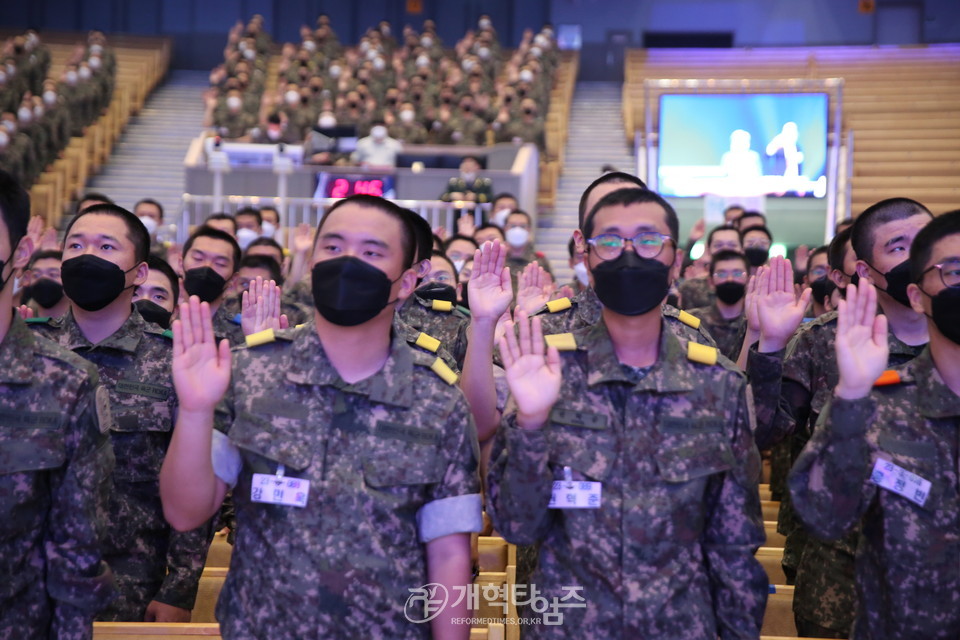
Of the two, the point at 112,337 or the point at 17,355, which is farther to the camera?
the point at 112,337

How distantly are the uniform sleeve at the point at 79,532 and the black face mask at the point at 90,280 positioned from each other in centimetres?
70

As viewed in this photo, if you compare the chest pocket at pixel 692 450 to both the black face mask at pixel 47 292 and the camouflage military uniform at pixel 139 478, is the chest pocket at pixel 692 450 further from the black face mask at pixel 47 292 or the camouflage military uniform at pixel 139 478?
the black face mask at pixel 47 292

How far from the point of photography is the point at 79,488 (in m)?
2.10

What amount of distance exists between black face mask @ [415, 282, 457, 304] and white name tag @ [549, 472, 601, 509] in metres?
1.93

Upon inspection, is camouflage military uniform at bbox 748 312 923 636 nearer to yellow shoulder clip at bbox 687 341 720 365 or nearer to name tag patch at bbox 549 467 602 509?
yellow shoulder clip at bbox 687 341 720 365

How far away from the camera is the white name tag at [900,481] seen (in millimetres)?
2113

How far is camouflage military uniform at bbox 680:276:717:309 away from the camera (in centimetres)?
550

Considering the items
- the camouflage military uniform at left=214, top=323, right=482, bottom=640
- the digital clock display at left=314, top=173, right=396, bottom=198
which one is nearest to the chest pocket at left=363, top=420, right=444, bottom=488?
the camouflage military uniform at left=214, top=323, right=482, bottom=640

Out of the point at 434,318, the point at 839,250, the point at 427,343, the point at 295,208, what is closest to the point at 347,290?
the point at 427,343

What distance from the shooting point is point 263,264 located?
4.70 meters

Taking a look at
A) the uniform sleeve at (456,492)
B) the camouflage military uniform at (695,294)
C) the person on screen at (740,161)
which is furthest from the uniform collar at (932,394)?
the person on screen at (740,161)

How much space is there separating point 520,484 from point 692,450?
1.26 ft

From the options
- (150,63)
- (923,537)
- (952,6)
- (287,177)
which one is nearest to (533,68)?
(287,177)

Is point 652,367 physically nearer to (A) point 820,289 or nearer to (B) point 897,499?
(B) point 897,499
